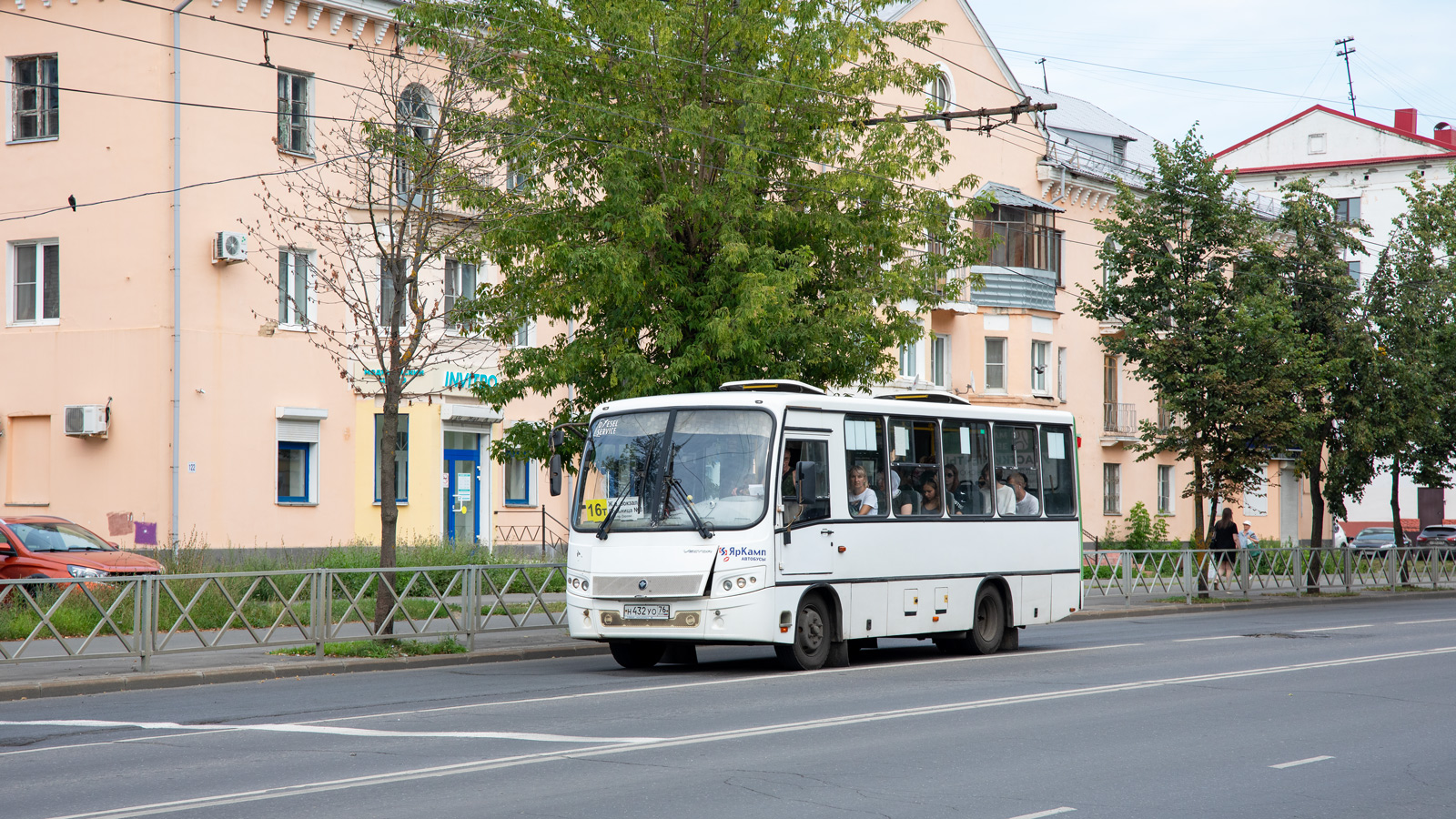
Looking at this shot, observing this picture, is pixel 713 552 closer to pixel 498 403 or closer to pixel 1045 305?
pixel 498 403

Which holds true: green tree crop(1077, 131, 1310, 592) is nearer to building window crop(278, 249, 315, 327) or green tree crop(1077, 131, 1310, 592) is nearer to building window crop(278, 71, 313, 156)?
building window crop(278, 249, 315, 327)

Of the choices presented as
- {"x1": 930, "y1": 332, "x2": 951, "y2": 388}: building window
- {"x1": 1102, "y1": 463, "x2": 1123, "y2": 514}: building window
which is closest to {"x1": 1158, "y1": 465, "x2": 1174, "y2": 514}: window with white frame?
{"x1": 1102, "y1": 463, "x2": 1123, "y2": 514}: building window

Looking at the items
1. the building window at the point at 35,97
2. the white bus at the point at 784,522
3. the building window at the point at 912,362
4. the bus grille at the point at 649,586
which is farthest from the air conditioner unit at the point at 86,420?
the building window at the point at 912,362

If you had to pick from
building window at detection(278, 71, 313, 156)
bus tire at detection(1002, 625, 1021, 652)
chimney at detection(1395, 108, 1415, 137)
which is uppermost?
chimney at detection(1395, 108, 1415, 137)

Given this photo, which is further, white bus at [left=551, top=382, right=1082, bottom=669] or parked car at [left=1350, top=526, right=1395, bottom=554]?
parked car at [left=1350, top=526, right=1395, bottom=554]

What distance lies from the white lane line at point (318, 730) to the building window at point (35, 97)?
19858 mm

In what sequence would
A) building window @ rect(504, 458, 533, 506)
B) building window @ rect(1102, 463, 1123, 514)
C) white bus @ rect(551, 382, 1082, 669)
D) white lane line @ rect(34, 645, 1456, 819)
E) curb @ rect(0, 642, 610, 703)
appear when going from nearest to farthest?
white lane line @ rect(34, 645, 1456, 819) < curb @ rect(0, 642, 610, 703) < white bus @ rect(551, 382, 1082, 669) < building window @ rect(504, 458, 533, 506) < building window @ rect(1102, 463, 1123, 514)

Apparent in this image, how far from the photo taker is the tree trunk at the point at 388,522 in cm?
1706

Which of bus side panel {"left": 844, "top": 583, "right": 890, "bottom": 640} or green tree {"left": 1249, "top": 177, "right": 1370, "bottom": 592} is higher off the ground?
green tree {"left": 1249, "top": 177, "right": 1370, "bottom": 592}

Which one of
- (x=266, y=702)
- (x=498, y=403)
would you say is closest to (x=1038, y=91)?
(x=498, y=403)

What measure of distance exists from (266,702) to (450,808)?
6058 millimetres

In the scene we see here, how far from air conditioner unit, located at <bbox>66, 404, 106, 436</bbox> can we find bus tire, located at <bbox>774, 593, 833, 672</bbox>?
55.9 feet

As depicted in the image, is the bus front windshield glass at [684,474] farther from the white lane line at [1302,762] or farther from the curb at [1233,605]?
the curb at [1233,605]

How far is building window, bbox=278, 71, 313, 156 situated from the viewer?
96.0 feet
